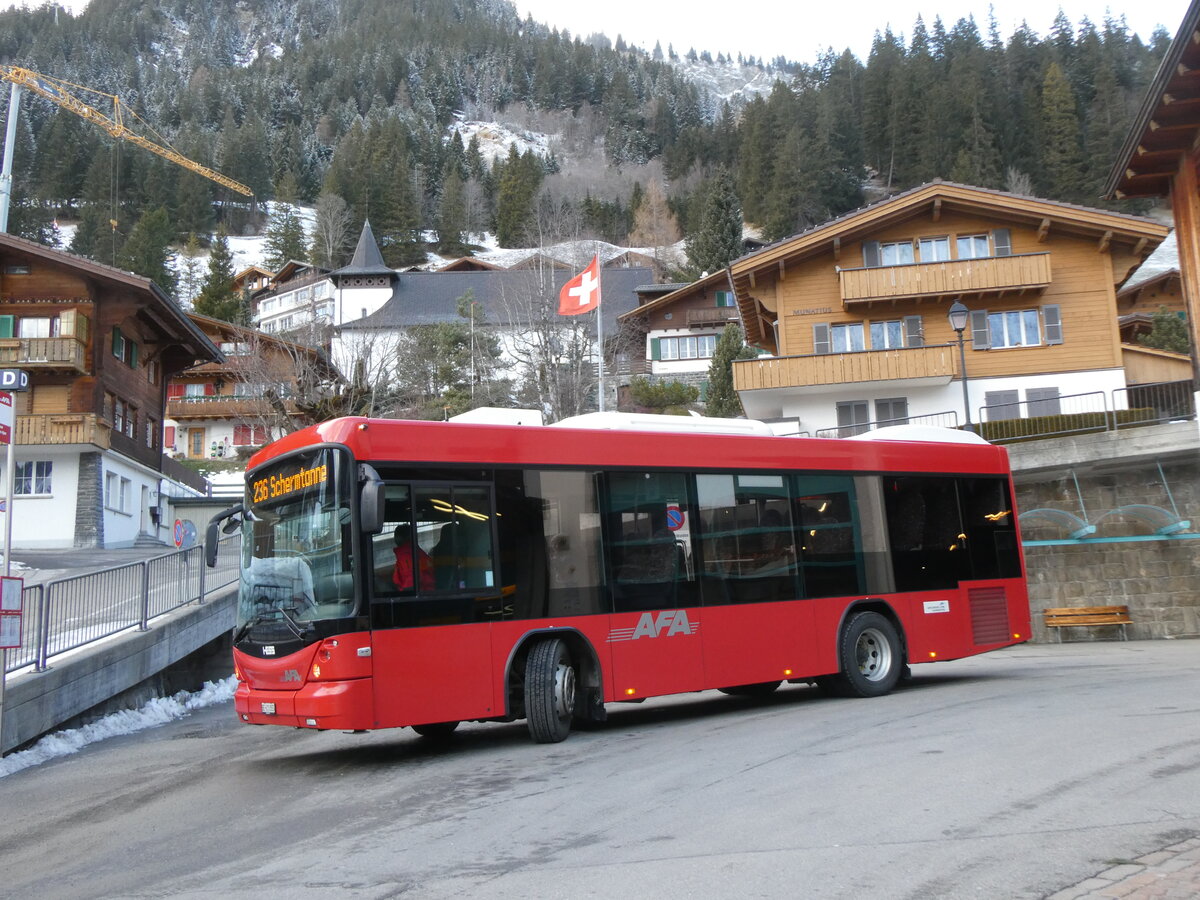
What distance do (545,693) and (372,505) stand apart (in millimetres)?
2578

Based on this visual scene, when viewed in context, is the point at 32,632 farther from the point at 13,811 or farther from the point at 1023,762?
the point at 1023,762

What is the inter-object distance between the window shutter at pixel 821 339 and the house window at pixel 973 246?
17.0 ft

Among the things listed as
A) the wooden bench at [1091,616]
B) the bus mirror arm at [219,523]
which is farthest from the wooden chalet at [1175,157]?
the bus mirror arm at [219,523]

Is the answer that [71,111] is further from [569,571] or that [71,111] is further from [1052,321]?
[569,571]

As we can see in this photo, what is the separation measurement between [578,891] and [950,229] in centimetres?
3553

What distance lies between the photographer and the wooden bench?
2264 cm

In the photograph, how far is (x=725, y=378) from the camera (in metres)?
51.8

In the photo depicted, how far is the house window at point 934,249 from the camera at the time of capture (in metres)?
37.6

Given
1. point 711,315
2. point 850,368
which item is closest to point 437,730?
point 850,368

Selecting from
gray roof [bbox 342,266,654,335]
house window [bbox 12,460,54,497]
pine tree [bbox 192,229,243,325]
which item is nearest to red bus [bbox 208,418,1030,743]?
house window [bbox 12,460,54,497]

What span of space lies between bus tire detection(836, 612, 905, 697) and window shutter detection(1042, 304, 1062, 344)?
26.0 metres

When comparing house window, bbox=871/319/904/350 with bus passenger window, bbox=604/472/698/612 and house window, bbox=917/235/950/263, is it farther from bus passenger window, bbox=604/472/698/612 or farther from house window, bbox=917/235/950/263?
bus passenger window, bbox=604/472/698/612

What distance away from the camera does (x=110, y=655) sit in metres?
13.0

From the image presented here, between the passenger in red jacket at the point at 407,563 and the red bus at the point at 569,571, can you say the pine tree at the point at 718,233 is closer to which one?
the red bus at the point at 569,571
